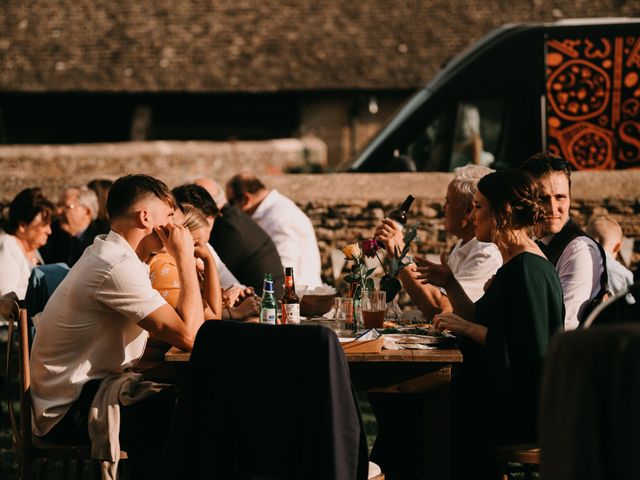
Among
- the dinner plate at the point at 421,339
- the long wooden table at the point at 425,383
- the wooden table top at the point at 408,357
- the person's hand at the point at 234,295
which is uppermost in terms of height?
the person's hand at the point at 234,295

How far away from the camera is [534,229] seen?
14.3ft

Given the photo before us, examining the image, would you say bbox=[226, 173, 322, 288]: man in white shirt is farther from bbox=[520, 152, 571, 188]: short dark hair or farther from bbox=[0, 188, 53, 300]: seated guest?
bbox=[520, 152, 571, 188]: short dark hair

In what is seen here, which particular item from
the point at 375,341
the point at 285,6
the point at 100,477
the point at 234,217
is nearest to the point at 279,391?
the point at 375,341

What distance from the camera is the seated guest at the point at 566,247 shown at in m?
4.82

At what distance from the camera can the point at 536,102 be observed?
32.3 ft

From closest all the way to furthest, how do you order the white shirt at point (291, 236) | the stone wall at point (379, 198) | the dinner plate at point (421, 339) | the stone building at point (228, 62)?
the dinner plate at point (421, 339) < the white shirt at point (291, 236) < the stone wall at point (379, 198) < the stone building at point (228, 62)

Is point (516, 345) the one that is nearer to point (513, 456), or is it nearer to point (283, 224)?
point (513, 456)

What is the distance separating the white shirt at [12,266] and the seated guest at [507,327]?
3.26 m

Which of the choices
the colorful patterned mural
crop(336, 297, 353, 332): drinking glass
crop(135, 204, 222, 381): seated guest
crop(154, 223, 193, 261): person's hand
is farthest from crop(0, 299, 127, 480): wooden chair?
the colorful patterned mural

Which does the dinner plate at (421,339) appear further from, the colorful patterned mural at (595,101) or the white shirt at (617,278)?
the colorful patterned mural at (595,101)

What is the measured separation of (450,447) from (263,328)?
1.28 m

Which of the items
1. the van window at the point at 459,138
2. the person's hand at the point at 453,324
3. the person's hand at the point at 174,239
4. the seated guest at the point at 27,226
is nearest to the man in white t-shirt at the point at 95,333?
the person's hand at the point at 174,239

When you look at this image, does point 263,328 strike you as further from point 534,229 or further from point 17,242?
point 17,242

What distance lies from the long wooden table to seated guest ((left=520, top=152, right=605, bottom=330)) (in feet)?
2.87
